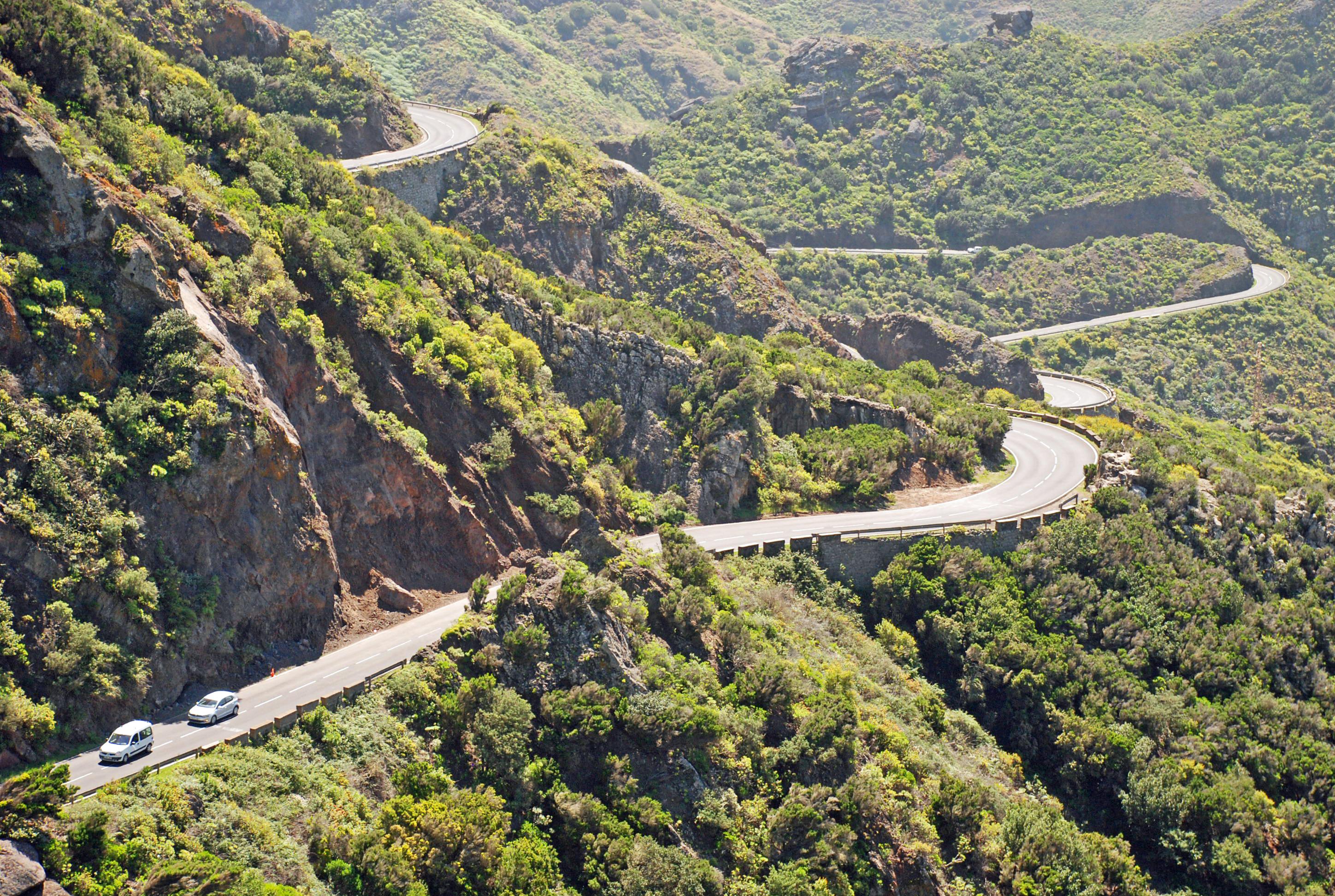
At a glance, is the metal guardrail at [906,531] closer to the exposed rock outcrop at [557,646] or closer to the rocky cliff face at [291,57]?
the exposed rock outcrop at [557,646]

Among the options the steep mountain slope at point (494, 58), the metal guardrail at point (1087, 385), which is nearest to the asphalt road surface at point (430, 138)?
the metal guardrail at point (1087, 385)

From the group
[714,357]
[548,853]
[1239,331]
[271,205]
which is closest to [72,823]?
[548,853]

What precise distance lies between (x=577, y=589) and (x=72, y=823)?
15.9m

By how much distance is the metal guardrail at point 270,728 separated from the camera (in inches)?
1086

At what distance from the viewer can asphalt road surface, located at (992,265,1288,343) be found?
120m

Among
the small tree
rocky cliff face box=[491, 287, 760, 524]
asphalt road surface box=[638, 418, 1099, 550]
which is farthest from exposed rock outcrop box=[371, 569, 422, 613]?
rocky cliff face box=[491, 287, 760, 524]

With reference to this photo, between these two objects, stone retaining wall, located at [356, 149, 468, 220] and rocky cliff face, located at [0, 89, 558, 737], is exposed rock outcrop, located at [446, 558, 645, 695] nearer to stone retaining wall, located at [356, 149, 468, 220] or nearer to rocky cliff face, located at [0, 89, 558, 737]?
rocky cliff face, located at [0, 89, 558, 737]

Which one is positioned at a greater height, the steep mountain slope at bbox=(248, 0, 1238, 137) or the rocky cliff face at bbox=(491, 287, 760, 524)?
the steep mountain slope at bbox=(248, 0, 1238, 137)

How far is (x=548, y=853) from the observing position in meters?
31.9

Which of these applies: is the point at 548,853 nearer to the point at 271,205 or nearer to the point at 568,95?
the point at 271,205

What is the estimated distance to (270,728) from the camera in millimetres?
30703

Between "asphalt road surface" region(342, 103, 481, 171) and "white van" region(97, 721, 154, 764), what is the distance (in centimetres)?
4503

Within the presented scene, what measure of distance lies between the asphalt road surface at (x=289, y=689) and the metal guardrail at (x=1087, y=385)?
196ft

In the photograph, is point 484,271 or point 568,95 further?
point 568,95
